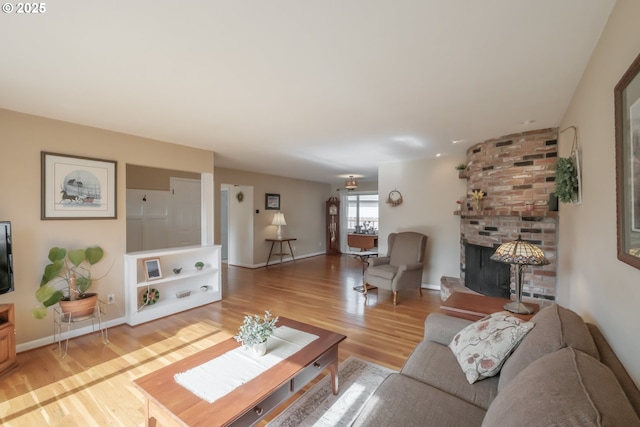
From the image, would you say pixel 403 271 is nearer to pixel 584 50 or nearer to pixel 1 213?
pixel 584 50

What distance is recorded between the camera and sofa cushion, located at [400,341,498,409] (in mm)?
1432

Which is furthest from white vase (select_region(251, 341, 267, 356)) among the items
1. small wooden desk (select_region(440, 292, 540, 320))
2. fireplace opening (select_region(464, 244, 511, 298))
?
fireplace opening (select_region(464, 244, 511, 298))

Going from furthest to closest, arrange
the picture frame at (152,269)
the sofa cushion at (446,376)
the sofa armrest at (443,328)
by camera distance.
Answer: the picture frame at (152,269) < the sofa armrest at (443,328) < the sofa cushion at (446,376)

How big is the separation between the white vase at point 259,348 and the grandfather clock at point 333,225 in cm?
716

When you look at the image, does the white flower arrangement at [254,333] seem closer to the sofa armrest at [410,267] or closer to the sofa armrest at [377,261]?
the sofa armrest at [410,267]

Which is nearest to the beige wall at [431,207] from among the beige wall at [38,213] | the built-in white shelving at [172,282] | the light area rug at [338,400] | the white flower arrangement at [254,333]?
the light area rug at [338,400]

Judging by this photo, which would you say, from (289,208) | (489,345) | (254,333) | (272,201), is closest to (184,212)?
(272,201)

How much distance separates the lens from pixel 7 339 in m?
2.39

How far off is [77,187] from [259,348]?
2.88 m

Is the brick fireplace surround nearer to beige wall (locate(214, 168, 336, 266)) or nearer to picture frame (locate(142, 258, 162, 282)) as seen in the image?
picture frame (locate(142, 258, 162, 282))

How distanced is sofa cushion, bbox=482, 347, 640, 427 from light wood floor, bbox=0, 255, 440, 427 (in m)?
1.67

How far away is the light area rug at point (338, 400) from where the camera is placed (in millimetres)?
1820

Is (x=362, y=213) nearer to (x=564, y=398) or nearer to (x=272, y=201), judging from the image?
(x=272, y=201)

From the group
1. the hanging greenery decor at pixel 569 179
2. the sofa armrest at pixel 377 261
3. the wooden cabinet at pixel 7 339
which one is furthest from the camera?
the sofa armrest at pixel 377 261
